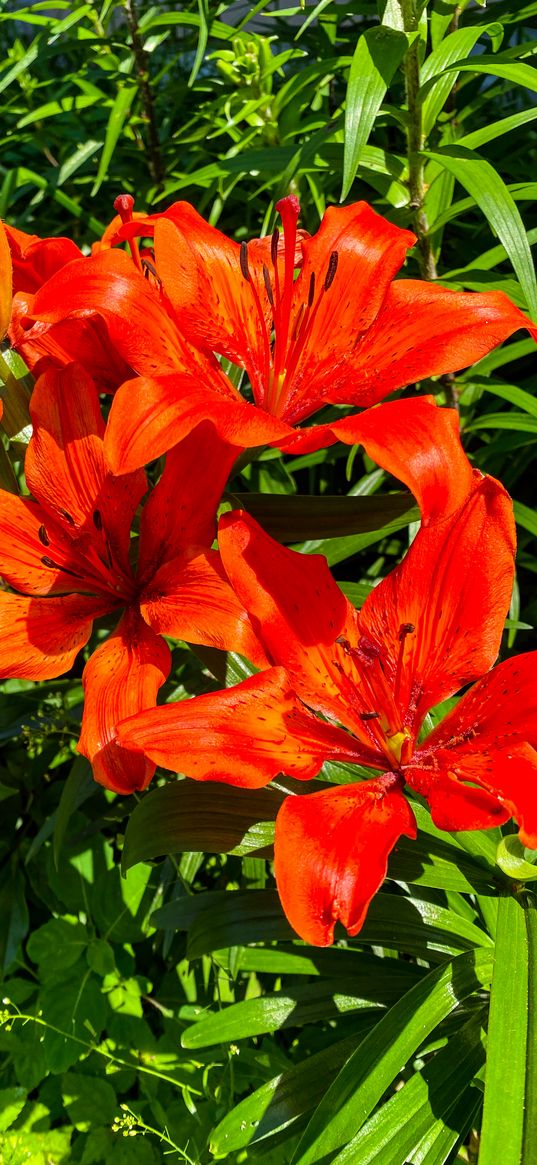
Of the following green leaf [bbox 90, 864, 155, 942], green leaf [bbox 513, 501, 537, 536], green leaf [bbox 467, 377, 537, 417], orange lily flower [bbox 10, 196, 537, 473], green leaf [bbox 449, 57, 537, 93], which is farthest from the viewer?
green leaf [bbox 90, 864, 155, 942]

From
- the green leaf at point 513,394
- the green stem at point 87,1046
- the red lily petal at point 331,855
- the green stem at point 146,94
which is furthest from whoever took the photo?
the green stem at point 146,94

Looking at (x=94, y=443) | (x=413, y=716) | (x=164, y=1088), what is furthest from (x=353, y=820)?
(x=164, y=1088)

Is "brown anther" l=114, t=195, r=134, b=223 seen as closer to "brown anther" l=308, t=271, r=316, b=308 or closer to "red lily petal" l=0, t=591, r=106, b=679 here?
"brown anther" l=308, t=271, r=316, b=308

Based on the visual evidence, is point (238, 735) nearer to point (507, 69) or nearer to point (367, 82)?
point (367, 82)

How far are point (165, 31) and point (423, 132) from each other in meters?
0.65

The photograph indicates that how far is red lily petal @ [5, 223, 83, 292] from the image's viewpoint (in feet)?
2.69

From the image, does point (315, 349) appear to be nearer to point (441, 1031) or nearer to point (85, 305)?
point (85, 305)

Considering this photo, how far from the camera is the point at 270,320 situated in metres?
0.85

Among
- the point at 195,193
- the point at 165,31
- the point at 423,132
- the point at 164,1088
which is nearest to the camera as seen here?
the point at 423,132

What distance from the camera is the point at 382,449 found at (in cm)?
58

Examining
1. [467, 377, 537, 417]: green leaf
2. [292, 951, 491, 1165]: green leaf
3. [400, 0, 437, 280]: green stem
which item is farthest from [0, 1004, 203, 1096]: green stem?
[400, 0, 437, 280]: green stem

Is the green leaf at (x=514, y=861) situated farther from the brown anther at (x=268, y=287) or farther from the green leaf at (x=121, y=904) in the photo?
the green leaf at (x=121, y=904)

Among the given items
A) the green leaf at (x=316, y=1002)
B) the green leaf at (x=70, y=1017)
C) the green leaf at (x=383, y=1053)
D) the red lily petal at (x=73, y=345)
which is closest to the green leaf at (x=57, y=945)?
the green leaf at (x=70, y=1017)

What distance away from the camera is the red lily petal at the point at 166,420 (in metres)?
0.59
